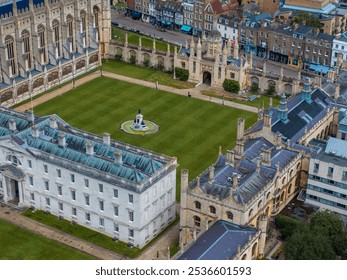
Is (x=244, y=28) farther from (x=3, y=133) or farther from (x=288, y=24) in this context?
(x=3, y=133)

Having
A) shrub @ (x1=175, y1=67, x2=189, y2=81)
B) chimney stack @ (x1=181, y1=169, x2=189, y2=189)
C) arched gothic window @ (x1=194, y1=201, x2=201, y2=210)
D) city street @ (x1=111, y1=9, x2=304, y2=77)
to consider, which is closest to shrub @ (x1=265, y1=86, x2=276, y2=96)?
city street @ (x1=111, y1=9, x2=304, y2=77)

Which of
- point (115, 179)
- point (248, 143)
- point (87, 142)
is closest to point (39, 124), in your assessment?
point (87, 142)

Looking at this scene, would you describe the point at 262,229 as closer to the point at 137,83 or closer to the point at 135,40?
the point at 137,83

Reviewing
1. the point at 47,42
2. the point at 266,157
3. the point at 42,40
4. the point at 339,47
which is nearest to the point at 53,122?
the point at 266,157

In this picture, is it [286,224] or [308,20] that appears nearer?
[286,224]

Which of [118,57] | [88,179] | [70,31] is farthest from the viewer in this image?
[118,57]

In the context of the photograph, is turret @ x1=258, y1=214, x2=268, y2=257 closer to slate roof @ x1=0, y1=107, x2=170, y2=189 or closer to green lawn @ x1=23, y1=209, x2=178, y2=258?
green lawn @ x1=23, y1=209, x2=178, y2=258
